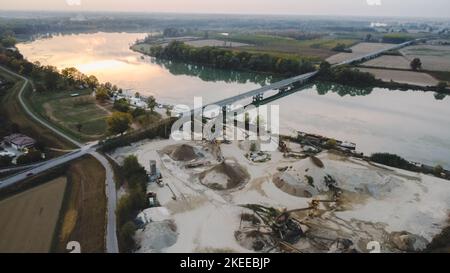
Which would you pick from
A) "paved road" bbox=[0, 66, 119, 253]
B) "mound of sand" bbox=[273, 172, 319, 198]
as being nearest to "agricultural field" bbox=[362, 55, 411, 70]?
"mound of sand" bbox=[273, 172, 319, 198]

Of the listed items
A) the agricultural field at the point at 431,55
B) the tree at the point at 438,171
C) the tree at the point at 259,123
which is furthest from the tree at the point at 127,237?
the agricultural field at the point at 431,55

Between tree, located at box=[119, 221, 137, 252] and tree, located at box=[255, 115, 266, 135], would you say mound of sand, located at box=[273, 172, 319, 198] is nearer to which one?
tree, located at box=[255, 115, 266, 135]

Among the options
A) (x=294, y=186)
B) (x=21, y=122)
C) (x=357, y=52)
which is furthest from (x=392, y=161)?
(x=357, y=52)

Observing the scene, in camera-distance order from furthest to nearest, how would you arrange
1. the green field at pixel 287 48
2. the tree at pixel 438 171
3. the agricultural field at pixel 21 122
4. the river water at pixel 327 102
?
1. the green field at pixel 287 48
2. the river water at pixel 327 102
3. the agricultural field at pixel 21 122
4. the tree at pixel 438 171

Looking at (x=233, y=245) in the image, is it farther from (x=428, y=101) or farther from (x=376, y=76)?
(x=376, y=76)

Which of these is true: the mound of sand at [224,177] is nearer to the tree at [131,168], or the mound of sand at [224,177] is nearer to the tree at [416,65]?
the tree at [131,168]

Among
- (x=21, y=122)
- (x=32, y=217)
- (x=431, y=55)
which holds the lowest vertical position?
(x=32, y=217)

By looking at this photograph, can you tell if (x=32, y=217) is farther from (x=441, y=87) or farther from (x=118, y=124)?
(x=441, y=87)
